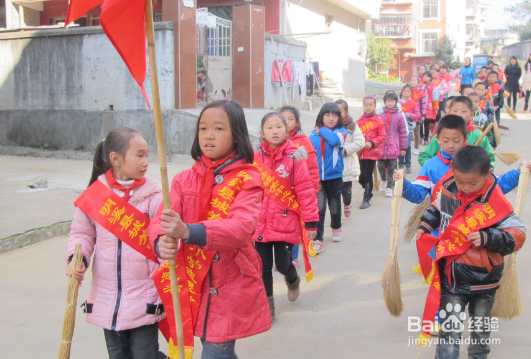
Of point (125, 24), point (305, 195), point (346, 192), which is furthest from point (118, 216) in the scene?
point (346, 192)

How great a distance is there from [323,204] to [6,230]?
3.42 meters

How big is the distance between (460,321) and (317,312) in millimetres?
1341

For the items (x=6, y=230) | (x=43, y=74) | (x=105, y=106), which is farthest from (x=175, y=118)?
(x=6, y=230)

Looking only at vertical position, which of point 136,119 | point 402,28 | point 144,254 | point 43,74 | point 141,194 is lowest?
point 144,254

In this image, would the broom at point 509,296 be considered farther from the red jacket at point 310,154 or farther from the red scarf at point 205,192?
the red scarf at point 205,192

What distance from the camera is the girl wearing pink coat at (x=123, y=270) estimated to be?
2.54m

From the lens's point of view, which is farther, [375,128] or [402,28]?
[402,28]

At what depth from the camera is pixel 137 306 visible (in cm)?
255

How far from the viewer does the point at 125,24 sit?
1980 mm

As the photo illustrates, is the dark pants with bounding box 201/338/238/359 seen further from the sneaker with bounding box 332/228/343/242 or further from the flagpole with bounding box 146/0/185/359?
the sneaker with bounding box 332/228/343/242

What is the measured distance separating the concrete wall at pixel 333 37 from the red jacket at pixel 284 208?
1463 cm

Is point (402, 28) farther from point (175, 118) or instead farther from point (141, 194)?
point (141, 194)

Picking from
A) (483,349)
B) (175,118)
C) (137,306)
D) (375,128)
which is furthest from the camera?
(175,118)

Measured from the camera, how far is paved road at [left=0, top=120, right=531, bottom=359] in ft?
11.2
